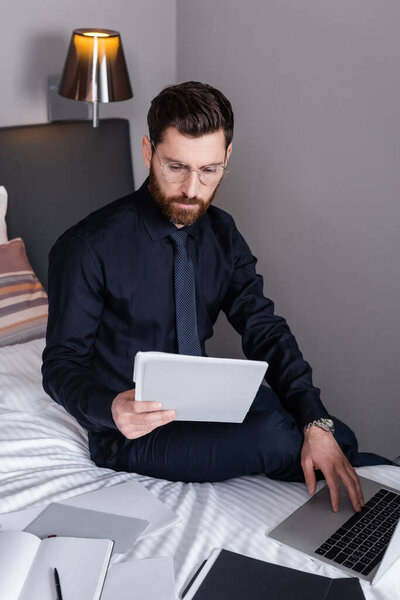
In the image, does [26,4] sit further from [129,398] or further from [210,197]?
[129,398]

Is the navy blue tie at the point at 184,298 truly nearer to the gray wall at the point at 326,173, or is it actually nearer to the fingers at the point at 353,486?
the fingers at the point at 353,486

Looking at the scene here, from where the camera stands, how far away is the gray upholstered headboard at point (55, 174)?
2436mm

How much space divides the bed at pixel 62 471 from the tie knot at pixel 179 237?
0.50m

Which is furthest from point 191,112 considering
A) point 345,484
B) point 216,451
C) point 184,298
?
point 345,484

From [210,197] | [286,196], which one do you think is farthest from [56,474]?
[286,196]

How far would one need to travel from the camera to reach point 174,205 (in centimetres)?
168

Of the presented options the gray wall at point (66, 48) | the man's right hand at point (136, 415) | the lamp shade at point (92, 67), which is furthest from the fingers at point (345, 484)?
the gray wall at point (66, 48)

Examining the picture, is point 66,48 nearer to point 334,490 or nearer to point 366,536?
point 334,490

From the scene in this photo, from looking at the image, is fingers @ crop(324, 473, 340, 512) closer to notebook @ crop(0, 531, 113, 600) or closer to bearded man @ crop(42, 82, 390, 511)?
bearded man @ crop(42, 82, 390, 511)

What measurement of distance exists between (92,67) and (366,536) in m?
1.70

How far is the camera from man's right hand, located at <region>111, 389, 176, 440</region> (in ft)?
4.42

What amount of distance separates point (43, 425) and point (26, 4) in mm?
1485

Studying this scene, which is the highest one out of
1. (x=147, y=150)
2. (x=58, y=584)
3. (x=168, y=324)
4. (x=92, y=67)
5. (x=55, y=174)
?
(x=92, y=67)

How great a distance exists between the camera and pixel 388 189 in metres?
2.21
